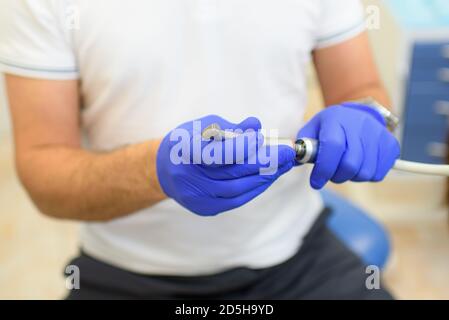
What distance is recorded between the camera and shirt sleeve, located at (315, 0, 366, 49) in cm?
95

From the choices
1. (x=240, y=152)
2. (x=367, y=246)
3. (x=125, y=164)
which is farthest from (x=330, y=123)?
(x=367, y=246)

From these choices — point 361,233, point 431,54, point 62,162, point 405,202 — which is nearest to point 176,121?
point 62,162

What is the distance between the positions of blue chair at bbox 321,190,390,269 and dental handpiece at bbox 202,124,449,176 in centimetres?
60

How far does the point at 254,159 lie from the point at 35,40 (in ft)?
1.24

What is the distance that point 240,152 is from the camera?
65cm

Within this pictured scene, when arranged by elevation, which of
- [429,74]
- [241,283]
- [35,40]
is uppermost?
[35,40]

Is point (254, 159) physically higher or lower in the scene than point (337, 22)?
lower

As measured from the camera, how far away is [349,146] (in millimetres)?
740

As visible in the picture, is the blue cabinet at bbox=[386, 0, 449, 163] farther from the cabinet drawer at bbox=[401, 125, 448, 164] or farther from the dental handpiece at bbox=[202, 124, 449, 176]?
the dental handpiece at bbox=[202, 124, 449, 176]

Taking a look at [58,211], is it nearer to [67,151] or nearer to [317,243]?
[67,151]

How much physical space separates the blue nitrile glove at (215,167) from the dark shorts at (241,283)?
0.79 feet

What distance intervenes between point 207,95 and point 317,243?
1.03ft

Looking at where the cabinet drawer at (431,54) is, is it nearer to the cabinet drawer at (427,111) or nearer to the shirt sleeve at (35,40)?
the cabinet drawer at (427,111)

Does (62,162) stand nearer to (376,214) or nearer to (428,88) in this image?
(428,88)
